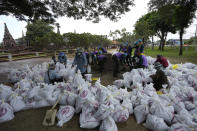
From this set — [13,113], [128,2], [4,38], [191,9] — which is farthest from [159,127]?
[4,38]

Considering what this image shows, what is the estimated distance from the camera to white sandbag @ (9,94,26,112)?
2.08m

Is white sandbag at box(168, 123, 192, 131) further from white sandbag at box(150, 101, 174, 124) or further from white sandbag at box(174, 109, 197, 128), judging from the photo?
white sandbag at box(150, 101, 174, 124)

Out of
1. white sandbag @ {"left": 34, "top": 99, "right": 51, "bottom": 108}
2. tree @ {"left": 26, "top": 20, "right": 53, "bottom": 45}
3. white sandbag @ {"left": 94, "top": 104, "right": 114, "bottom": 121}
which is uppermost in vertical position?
tree @ {"left": 26, "top": 20, "right": 53, "bottom": 45}

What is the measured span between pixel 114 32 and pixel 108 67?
141 ft

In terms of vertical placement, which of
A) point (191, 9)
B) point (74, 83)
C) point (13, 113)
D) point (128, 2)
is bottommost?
point (13, 113)

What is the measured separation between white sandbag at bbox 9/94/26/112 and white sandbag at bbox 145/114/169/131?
2.45 metres

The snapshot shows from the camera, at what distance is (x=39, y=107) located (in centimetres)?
223

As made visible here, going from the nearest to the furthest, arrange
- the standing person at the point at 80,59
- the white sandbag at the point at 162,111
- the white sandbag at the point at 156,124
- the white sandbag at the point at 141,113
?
the white sandbag at the point at 156,124
the white sandbag at the point at 162,111
the white sandbag at the point at 141,113
the standing person at the point at 80,59

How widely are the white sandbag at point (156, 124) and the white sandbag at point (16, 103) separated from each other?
245cm

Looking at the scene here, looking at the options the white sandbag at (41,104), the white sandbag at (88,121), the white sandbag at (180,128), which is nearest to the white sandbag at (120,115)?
the white sandbag at (88,121)

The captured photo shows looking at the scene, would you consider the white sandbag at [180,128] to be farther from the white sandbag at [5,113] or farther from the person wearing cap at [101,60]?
the person wearing cap at [101,60]

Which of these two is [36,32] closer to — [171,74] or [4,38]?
[4,38]

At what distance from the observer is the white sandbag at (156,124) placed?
62.5 inches

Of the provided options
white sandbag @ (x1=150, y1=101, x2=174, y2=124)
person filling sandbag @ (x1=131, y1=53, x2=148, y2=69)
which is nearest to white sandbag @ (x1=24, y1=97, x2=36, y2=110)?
white sandbag @ (x1=150, y1=101, x2=174, y2=124)
